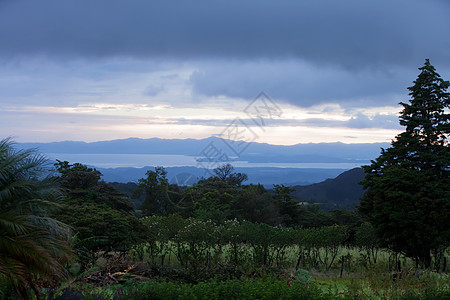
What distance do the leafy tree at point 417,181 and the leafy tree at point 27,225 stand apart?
11.4 metres

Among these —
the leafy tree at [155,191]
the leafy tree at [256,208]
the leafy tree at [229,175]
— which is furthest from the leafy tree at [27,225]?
the leafy tree at [229,175]

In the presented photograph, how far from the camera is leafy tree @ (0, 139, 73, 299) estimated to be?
6035 millimetres

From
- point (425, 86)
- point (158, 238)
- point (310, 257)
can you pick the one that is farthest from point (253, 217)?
point (425, 86)

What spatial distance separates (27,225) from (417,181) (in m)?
13.0

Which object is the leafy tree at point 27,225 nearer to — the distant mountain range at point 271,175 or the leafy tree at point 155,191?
the leafy tree at point 155,191

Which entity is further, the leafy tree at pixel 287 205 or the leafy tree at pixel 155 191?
the leafy tree at pixel 155 191

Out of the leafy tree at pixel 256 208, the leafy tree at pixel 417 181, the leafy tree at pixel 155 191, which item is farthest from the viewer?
the leafy tree at pixel 155 191

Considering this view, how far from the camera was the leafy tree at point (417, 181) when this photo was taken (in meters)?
13.5

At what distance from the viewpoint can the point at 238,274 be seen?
403 inches

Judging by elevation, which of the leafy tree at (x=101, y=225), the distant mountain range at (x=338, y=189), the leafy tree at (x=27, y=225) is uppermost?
the leafy tree at (x=27, y=225)

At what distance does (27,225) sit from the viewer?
6152mm

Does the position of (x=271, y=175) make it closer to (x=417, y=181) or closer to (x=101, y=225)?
(x=417, y=181)

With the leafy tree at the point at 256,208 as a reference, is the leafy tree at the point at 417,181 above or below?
above

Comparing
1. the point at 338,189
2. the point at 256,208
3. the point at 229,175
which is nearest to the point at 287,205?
the point at 256,208
